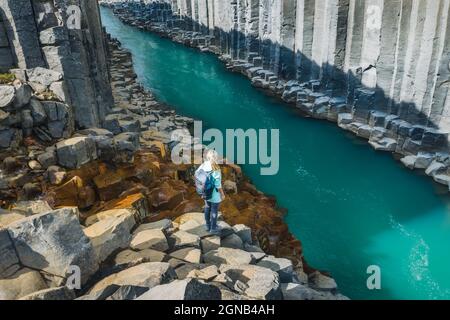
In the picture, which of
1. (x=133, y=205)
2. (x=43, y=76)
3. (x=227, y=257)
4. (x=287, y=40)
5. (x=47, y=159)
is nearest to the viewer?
(x=227, y=257)

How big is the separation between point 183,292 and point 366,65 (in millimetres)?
17358

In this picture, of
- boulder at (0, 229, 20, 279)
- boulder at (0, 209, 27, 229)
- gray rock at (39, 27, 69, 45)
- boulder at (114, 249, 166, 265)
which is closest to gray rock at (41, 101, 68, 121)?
gray rock at (39, 27, 69, 45)

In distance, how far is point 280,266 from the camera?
9.15 meters

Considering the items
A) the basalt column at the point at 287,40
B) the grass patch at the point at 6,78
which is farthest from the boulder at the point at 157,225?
the basalt column at the point at 287,40

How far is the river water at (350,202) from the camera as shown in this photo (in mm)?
12062

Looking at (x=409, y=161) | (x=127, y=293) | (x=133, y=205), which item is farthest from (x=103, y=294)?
(x=409, y=161)

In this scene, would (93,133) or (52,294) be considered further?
(93,133)

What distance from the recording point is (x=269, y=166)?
58.6ft

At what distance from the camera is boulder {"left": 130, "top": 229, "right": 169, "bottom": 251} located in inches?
338

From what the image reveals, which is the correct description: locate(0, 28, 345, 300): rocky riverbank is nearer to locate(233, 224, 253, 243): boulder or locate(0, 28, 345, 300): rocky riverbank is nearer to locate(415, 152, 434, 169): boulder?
locate(233, 224, 253, 243): boulder

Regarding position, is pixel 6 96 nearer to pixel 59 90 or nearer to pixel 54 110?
pixel 54 110

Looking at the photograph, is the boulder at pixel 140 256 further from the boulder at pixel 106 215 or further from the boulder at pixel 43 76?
the boulder at pixel 43 76

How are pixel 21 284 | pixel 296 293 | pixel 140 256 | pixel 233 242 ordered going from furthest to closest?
pixel 233 242 < pixel 296 293 < pixel 140 256 < pixel 21 284

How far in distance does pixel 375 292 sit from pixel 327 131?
1118 cm
